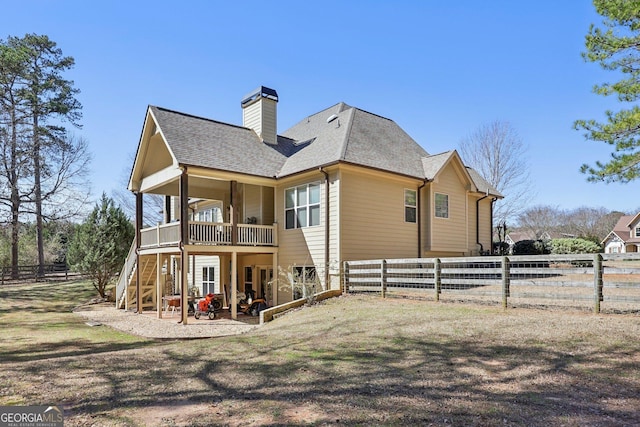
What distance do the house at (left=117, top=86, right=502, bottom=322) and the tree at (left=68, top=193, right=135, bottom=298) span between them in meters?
2.68

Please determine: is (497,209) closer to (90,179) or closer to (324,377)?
(324,377)

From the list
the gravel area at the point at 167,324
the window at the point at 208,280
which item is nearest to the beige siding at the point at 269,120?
the window at the point at 208,280

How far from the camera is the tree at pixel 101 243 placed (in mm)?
21484

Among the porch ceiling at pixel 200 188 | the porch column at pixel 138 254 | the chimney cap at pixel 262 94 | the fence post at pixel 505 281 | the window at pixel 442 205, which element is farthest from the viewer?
the chimney cap at pixel 262 94

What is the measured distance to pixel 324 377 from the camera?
561cm

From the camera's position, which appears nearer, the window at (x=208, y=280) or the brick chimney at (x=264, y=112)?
the brick chimney at (x=264, y=112)

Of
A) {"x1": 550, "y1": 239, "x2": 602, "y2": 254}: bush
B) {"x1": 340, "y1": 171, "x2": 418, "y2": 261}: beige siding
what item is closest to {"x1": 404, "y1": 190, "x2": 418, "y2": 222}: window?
{"x1": 340, "y1": 171, "x2": 418, "y2": 261}: beige siding

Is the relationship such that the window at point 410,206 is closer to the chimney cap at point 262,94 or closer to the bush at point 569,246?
the chimney cap at point 262,94

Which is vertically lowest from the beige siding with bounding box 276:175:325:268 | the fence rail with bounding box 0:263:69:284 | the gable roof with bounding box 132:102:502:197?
the fence rail with bounding box 0:263:69:284

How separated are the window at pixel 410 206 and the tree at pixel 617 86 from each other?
20.7ft

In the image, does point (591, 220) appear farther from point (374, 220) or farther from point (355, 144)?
point (355, 144)

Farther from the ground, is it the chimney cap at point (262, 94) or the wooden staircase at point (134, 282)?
the chimney cap at point (262, 94)

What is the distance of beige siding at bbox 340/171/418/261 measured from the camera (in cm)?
1436

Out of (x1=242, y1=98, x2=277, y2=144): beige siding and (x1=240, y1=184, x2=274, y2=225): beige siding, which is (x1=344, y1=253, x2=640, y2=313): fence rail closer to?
(x1=240, y1=184, x2=274, y2=225): beige siding
